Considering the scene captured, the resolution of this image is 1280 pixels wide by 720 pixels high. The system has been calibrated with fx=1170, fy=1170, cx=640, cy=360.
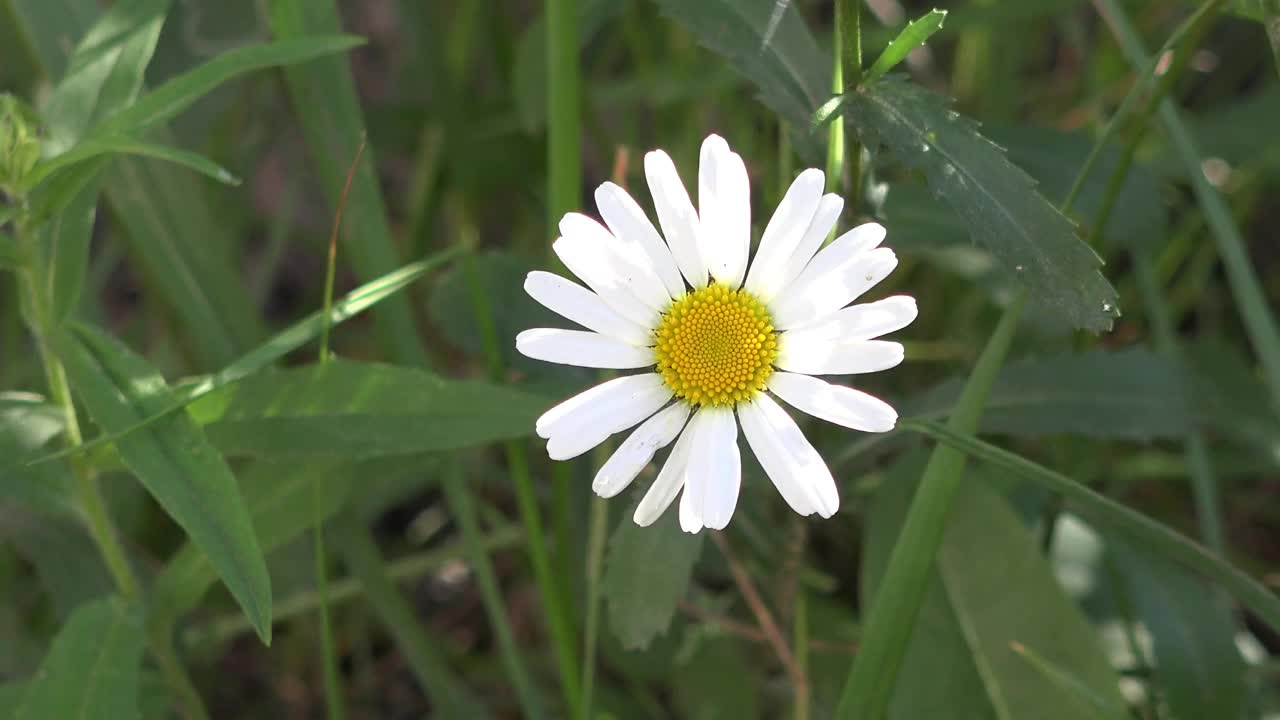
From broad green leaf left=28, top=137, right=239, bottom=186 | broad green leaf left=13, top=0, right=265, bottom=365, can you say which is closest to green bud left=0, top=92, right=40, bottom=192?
broad green leaf left=28, top=137, right=239, bottom=186

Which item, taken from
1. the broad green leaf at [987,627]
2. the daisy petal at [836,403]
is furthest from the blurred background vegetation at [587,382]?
the daisy petal at [836,403]

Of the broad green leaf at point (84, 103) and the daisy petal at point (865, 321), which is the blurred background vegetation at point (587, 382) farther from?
the daisy petal at point (865, 321)

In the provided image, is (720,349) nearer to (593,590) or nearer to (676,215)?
(676,215)

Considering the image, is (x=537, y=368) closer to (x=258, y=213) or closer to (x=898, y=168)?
(x=898, y=168)

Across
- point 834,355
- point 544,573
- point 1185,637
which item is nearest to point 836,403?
point 834,355

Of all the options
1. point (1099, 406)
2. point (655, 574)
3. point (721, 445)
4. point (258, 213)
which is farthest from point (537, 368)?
point (258, 213)

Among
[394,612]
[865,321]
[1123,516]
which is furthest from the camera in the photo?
[394,612]
